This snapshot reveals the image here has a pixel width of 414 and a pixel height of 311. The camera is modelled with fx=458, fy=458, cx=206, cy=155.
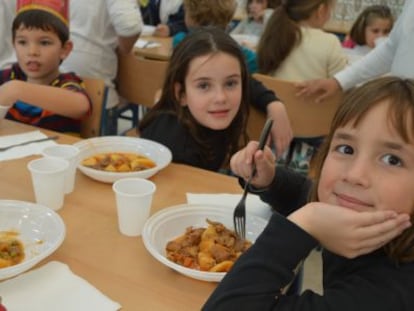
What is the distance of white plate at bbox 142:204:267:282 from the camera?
1.00 meters

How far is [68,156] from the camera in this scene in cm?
128

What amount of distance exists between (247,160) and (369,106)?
0.40 meters

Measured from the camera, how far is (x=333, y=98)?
2.11 m

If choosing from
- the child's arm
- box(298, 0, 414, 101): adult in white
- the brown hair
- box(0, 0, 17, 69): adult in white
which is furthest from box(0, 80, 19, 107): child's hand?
the brown hair

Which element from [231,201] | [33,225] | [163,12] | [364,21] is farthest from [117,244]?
[163,12]

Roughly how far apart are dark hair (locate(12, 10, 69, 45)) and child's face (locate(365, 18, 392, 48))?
2.90 m

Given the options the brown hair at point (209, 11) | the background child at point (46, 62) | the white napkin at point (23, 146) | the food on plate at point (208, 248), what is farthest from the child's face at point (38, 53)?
the brown hair at point (209, 11)

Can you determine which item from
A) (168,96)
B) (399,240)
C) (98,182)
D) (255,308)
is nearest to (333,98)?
(168,96)

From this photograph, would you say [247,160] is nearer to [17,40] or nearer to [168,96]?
[168,96]

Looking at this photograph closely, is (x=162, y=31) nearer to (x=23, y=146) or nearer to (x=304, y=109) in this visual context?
(x=304, y=109)

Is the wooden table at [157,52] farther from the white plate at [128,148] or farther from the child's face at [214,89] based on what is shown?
the white plate at [128,148]

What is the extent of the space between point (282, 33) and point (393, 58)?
63cm

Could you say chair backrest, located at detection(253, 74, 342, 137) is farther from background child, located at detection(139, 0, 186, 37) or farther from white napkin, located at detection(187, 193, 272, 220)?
background child, located at detection(139, 0, 186, 37)

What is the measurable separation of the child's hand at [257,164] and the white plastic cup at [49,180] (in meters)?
0.44
